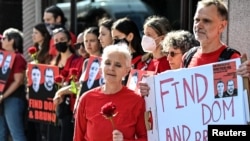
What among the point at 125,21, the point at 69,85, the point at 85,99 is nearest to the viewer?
the point at 85,99

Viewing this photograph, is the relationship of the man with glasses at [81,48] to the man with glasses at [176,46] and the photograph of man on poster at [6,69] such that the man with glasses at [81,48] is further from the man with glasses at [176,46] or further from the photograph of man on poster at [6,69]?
the man with glasses at [176,46]

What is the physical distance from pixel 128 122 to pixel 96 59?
7.57 feet

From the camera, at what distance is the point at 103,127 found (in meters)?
5.09

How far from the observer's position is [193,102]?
4914 millimetres

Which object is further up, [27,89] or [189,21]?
[189,21]

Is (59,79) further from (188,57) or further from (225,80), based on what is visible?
(225,80)

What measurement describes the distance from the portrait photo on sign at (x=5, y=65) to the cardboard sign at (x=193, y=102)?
4149 mm

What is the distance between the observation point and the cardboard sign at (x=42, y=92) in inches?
330

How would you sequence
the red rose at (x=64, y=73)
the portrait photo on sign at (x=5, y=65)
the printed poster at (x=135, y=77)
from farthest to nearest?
the portrait photo on sign at (x=5, y=65) → the red rose at (x=64, y=73) → the printed poster at (x=135, y=77)

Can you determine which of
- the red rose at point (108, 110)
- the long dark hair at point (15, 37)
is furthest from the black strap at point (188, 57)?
the long dark hair at point (15, 37)

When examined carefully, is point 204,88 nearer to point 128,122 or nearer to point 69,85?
point 128,122

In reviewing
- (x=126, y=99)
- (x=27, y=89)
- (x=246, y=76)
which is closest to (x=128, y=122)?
(x=126, y=99)

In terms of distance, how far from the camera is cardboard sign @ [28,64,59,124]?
8.39 metres

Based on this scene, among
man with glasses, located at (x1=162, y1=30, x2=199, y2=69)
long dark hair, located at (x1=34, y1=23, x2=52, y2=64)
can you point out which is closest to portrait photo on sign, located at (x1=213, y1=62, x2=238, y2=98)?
man with glasses, located at (x1=162, y1=30, x2=199, y2=69)
